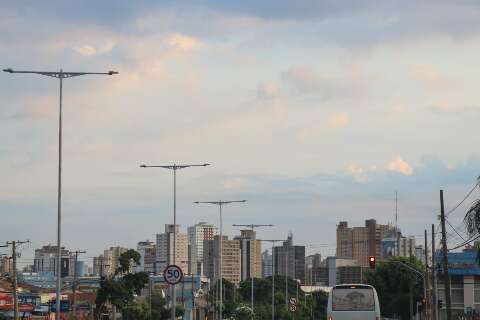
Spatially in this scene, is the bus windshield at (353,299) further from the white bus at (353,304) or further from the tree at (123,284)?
the tree at (123,284)

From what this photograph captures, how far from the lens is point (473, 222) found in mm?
26078

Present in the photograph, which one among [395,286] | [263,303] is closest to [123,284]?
[395,286]

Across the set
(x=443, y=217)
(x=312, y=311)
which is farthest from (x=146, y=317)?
(x=312, y=311)

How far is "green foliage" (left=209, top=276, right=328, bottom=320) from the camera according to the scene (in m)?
138

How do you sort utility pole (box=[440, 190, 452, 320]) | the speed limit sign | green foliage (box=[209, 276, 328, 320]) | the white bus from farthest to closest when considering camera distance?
green foliage (box=[209, 276, 328, 320]) → utility pole (box=[440, 190, 452, 320]) → the white bus → the speed limit sign

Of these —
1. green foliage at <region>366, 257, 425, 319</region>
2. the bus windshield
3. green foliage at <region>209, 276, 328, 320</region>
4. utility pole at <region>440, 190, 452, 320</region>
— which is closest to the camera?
the bus windshield

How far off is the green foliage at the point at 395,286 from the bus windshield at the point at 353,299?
235ft

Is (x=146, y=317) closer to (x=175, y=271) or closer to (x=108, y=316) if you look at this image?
(x=108, y=316)

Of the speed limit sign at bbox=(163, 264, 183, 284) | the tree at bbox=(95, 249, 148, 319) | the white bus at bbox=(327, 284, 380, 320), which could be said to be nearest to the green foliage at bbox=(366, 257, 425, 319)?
the tree at bbox=(95, 249, 148, 319)

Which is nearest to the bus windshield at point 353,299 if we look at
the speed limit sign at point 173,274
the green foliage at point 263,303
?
the speed limit sign at point 173,274

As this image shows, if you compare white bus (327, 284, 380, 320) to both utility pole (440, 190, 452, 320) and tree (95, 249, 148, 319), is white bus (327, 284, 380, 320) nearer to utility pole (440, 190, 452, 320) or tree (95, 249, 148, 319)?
utility pole (440, 190, 452, 320)

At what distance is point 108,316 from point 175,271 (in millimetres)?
63834

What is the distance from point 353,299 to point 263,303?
131 meters

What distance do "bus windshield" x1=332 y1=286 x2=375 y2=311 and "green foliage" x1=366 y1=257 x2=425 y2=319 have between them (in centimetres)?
7162
